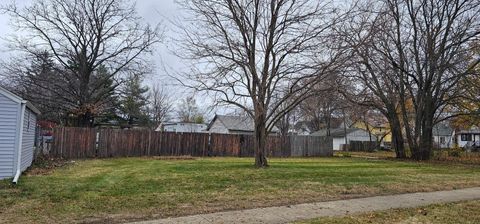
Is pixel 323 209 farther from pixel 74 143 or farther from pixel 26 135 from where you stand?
pixel 74 143

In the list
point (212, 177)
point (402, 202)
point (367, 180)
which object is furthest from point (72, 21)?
point (402, 202)

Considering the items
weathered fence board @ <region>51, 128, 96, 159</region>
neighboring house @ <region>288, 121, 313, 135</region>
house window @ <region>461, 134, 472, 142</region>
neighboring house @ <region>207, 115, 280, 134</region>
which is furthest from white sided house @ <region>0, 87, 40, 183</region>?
house window @ <region>461, 134, 472, 142</region>

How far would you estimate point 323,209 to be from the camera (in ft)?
26.3

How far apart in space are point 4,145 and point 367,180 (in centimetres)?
1104

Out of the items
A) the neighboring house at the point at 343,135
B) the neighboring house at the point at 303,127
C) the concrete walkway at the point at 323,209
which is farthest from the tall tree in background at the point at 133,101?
the neighboring house at the point at 303,127

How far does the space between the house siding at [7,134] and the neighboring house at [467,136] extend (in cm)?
6609

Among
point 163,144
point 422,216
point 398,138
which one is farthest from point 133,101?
point 422,216

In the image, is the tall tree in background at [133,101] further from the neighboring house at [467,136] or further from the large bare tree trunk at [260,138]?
the neighboring house at [467,136]

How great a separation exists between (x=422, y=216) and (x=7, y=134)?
11.2 meters

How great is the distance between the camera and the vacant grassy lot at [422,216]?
276 inches

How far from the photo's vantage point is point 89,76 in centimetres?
3077

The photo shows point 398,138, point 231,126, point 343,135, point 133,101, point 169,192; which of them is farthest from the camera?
point 343,135

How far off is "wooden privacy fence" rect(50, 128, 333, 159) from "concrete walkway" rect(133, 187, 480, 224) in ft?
55.8

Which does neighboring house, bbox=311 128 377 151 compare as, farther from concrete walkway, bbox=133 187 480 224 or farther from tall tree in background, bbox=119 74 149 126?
concrete walkway, bbox=133 187 480 224
